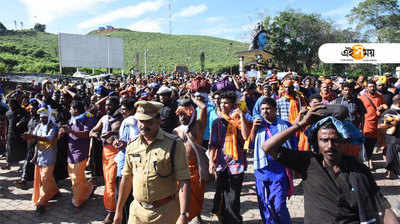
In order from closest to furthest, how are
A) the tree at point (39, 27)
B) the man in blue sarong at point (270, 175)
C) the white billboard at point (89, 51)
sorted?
the man in blue sarong at point (270, 175), the white billboard at point (89, 51), the tree at point (39, 27)

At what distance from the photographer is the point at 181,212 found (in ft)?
8.55

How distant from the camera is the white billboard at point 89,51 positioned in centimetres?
3300

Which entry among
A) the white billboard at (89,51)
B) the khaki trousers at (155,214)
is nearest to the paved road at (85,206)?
the khaki trousers at (155,214)

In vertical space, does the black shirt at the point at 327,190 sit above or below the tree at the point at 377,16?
below

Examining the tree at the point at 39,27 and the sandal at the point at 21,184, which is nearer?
the sandal at the point at 21,184

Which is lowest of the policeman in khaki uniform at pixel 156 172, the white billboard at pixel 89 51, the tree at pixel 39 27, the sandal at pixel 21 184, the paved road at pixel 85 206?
the paved road at pixel 85 206

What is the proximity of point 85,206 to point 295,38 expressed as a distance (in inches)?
1453

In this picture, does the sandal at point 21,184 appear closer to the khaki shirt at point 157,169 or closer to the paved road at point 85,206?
the paved road at point 85,206

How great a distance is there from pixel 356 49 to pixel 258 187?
15.8m

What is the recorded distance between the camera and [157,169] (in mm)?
2566

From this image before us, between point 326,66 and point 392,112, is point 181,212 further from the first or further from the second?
point 326,66

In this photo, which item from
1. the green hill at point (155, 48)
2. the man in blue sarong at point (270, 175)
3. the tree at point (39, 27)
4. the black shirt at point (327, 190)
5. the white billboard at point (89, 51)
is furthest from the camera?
the tree at point (39, 27)

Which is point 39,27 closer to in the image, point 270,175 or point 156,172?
point 270,175

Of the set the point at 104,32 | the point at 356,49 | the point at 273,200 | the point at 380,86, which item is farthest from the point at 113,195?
the point at 104,32
